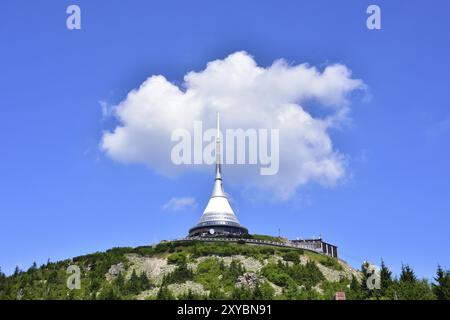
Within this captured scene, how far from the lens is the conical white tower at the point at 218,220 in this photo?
91.2 m

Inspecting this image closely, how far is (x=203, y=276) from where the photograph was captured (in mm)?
67938

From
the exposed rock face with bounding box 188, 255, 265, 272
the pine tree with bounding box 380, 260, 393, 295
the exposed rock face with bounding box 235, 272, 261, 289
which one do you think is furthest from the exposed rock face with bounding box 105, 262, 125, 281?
the pine tree with bounding box 380, 260, 393, 295

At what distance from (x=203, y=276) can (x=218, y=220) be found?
24.3 m

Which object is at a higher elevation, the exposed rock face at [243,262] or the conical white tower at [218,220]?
the conical white tower at [218,220]

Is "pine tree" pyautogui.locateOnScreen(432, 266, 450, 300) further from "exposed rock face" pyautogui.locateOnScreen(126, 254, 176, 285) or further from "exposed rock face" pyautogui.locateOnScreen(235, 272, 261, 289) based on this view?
"exposed rock face" pyautogui.locateOnScreen(126, 254, 176, 285)

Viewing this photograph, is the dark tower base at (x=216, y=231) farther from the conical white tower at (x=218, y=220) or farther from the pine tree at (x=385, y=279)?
the pine tree at (x=385, y=279)

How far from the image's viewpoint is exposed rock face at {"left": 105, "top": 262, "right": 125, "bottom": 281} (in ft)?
231

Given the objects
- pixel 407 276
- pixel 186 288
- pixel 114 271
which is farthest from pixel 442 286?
pixel 114 271

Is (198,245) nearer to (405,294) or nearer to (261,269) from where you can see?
(261,269)

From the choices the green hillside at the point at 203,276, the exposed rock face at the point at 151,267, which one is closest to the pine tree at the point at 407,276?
the green hillside at the point at 203,276

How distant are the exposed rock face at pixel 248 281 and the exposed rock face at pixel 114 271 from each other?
606 inches

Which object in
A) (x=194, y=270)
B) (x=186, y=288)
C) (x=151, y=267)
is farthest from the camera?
(x=151, y=267)

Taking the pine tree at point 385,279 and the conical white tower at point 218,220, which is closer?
the pine tree at point 385,279

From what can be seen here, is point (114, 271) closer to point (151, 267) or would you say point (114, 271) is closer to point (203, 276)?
point (151, 267)
